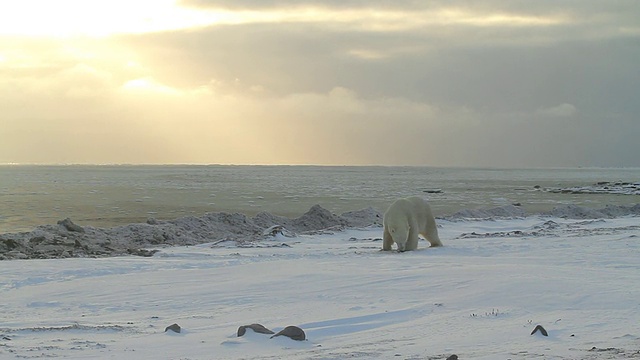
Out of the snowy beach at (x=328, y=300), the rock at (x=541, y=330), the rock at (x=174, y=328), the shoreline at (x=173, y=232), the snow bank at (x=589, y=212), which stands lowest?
the snow bank at (x=589, y=212)

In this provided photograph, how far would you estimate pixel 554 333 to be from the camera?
21.2ft

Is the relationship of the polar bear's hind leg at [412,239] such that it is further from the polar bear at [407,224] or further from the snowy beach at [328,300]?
the snowy beach at [328,300]

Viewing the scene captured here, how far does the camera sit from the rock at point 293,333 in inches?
252

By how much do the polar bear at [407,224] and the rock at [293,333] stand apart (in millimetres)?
8078

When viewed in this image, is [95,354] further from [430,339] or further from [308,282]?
[308,282]

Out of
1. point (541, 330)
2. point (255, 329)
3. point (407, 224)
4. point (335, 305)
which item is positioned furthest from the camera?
point (407, 224)

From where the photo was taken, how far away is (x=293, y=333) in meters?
6.43

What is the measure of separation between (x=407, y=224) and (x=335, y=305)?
6.62 meters

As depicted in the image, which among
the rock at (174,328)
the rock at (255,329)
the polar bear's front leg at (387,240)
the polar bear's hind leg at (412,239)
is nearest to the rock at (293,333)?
the rock at (255,329)

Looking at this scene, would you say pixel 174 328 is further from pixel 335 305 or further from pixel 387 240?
pixel 387 240

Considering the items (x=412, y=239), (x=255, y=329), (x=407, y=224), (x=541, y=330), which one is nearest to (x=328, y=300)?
(x=255, y=329)

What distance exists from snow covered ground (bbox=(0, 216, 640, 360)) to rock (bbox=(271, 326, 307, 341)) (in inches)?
3.4

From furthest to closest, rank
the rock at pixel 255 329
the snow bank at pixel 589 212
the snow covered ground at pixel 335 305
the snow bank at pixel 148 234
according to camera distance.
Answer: the snow bank at pixel 589 212 → the snow bank at pixel 148 234 → the rock at pixel 255 329 → the snow covered ground at pixel 335 305

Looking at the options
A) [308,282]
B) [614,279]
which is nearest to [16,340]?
[308,282]
